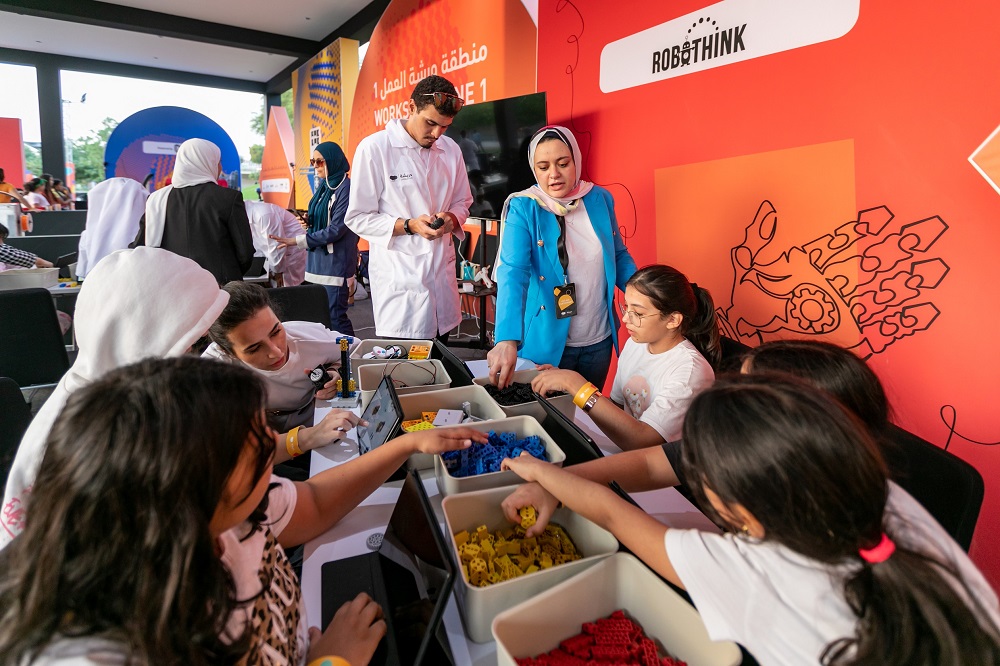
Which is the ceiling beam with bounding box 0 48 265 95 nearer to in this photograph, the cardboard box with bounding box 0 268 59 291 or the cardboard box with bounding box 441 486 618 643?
the cardboard box with bounding box 0 268 59 291

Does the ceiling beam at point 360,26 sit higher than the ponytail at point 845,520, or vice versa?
the ceiling beam at point 360,26

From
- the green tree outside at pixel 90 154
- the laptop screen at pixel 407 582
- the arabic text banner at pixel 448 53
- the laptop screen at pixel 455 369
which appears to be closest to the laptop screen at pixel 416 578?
the laptop screen at pixel 407 582

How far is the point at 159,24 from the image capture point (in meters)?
6.84

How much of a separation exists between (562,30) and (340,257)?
6.50ft

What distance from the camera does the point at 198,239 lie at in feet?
9.22

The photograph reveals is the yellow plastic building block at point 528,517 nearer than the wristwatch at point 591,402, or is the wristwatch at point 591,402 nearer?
the yellow plastic building block at point 528,517

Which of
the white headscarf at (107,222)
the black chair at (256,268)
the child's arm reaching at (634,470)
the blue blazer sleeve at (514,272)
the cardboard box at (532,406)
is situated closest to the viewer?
the child's arm reaching at (634,470)

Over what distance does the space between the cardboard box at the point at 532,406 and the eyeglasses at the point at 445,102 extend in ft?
4.33

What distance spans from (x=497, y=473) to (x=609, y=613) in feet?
1.03

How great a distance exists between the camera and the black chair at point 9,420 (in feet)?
4.83

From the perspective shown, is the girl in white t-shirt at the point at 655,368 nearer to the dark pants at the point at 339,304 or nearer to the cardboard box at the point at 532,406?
the cardboard box at the point at 532,406

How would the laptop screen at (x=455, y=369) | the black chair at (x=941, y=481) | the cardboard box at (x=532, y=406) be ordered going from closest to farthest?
the black chair at (x=941, y=481) → the cardboard box at (x=532, y=406) → the laptop screen at (x=455, y=369)

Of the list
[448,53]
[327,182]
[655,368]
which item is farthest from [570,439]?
[448,53]

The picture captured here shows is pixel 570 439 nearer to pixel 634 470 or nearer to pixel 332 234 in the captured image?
pixel 634 470
